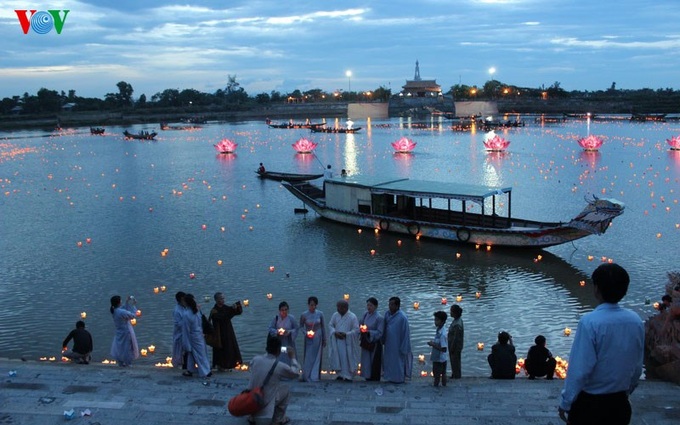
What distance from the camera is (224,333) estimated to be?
10.6 metres

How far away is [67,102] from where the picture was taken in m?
177

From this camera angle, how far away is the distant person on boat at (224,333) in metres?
10.5

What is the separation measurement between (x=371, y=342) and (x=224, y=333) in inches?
106

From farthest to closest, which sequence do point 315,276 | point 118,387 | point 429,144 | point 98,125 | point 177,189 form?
point 98,125 < point 429,144 < point 177,189 < point 315,276 < point 118,387

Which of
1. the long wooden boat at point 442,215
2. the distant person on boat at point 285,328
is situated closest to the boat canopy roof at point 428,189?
the long wooden boat at point 442,215

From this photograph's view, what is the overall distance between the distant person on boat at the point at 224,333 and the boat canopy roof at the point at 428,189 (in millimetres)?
14586

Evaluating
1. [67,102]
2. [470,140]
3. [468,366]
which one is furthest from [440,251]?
[67,102]

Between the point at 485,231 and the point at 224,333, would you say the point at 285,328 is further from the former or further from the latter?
the point at 485,231

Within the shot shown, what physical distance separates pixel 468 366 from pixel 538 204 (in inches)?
900

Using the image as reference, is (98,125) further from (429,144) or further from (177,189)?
(177,189)

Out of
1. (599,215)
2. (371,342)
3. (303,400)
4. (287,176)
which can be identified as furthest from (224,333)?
(287,176)

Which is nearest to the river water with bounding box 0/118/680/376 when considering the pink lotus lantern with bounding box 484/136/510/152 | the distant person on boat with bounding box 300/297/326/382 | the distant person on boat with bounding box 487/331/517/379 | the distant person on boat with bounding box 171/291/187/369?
the distant person on boat with bounding box 487/331/517/379

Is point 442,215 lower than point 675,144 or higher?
lower

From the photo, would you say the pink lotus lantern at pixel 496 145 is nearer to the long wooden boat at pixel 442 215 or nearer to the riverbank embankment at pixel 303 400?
the long wooden boat at pixel 442 215
